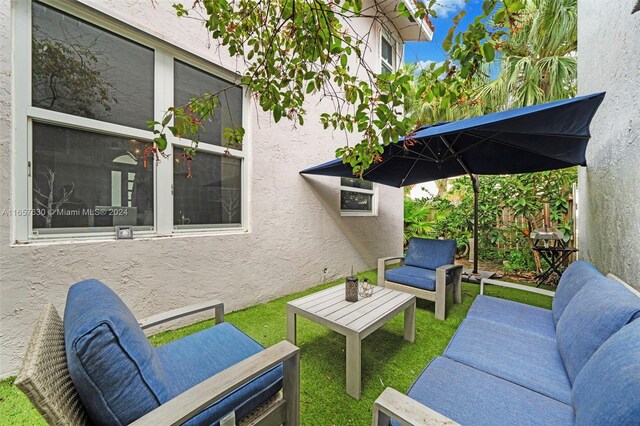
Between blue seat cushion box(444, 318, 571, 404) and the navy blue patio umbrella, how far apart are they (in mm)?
1479

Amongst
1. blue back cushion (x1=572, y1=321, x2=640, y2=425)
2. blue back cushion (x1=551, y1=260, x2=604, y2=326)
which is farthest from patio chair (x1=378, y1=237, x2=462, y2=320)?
blue back cushion (x1=572, y1=321, x2=640, y2=425)

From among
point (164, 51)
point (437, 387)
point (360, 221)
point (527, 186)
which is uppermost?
point (164, 51)

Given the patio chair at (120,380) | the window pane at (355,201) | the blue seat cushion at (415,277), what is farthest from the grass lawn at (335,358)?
the window pane at (355,201)

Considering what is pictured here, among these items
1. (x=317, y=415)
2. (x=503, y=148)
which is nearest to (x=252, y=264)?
(x=317, y=415)

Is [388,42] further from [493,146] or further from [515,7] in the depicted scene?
[515,7]

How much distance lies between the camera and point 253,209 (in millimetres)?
3707

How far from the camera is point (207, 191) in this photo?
10.7 ft

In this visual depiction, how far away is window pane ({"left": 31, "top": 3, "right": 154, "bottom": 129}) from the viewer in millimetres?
2199

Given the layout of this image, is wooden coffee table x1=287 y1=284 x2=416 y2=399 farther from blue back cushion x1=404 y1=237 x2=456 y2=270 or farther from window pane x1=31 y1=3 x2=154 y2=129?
window pane x1=31 y1=3 x2=154 y2=129

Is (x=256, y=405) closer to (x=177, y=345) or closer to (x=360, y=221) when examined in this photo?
(x=177, y=345)

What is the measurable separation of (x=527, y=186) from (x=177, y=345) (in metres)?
6.89

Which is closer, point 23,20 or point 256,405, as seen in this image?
point 256,405

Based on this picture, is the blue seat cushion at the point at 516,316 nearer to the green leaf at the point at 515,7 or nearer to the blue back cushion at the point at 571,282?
the blue back cushion at the point at 571,282

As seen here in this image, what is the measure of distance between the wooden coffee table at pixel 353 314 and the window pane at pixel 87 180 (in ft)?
6.50
